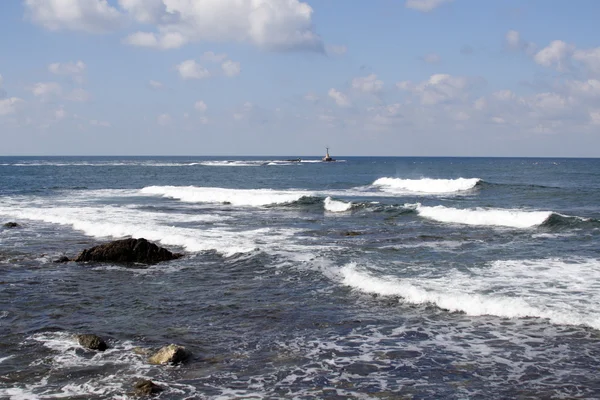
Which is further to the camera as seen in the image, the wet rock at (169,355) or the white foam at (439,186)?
the white foam at (439,186)

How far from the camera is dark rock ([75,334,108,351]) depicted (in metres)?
10.1

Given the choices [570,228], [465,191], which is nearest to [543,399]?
[570,228]

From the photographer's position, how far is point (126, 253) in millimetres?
18688

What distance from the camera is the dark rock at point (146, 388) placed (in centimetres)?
825

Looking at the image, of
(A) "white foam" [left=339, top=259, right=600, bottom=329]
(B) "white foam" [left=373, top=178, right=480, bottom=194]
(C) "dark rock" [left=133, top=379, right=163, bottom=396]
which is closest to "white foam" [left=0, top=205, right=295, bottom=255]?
(A) "white foam" [left=339, top=259, right=600, bottom=329]

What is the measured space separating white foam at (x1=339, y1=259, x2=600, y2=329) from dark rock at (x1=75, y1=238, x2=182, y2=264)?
21.2 feet

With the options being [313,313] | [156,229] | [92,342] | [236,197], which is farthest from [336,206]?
[92,342]

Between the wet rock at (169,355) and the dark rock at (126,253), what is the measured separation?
9260 mm

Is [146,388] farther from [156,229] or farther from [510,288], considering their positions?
[156,229]

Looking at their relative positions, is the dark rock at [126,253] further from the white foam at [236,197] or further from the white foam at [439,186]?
Answer: the white foam at [439,186]

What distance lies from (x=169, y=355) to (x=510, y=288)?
905 centimetres

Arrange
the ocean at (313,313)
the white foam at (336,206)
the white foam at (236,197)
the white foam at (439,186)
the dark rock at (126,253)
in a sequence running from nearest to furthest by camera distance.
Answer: the ocean at (313,313) → the dark rock at (126,253) → the white foam at (336,206) → the white foam at (236,197) → the white foam at (439,186)

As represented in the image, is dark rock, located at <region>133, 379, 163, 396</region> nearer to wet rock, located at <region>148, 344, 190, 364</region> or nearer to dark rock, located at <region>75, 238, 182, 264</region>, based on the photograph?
wet rock, located at <region>148, 344, 190, 364</region>

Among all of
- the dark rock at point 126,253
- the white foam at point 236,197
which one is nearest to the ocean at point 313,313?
the dark rock at point 126,253
